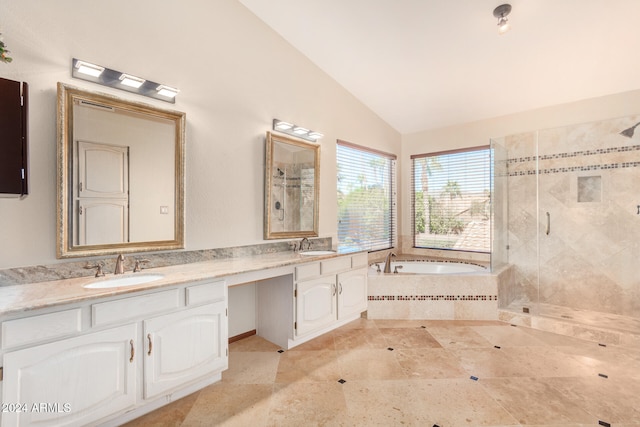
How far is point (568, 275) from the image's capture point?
3488 millimetres

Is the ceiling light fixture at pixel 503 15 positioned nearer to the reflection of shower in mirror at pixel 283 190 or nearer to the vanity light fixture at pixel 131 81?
the reflection of shower in mirror at pixel 283 190

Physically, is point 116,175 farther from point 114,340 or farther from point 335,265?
point 335,265

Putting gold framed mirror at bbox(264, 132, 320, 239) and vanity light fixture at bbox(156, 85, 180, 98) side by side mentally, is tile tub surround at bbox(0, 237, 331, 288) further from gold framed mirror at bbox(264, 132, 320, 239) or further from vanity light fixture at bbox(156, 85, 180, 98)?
vanity light fixture at bbox(156, 85, 180, 98)

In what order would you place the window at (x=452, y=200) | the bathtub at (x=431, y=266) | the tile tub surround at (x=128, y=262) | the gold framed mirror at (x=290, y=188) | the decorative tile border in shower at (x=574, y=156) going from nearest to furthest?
the tile tub surround at (x=128, y=262) < the gold framed mirror at (x=290, y=188) < the decorative tile border in shower at (x=574, y=156) < the bathtub at (x=431, y=266) < the window at (x=452, y=200)

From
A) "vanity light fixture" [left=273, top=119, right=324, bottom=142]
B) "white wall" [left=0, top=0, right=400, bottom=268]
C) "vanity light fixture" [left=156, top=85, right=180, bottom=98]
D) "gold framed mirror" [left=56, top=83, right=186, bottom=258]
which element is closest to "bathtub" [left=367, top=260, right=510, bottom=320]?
"white wall" [left=0, top=0, right=400, bottom=268]

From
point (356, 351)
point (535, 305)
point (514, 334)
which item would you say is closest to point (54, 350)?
point (356, 351)

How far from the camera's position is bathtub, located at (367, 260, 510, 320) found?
3213mm

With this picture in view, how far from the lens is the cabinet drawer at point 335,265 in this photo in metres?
2.78

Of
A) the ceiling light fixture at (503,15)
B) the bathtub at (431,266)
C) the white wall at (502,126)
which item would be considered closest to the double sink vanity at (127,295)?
the bathtub at (431,266)

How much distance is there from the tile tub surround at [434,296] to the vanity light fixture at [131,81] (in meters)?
2.73

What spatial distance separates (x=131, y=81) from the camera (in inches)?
79.2

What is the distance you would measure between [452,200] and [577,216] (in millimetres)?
1403

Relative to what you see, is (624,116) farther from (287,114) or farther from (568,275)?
(287,114)

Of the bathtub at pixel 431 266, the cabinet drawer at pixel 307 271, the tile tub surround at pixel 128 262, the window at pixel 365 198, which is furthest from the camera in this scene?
the bathtub at pixel 431 266
